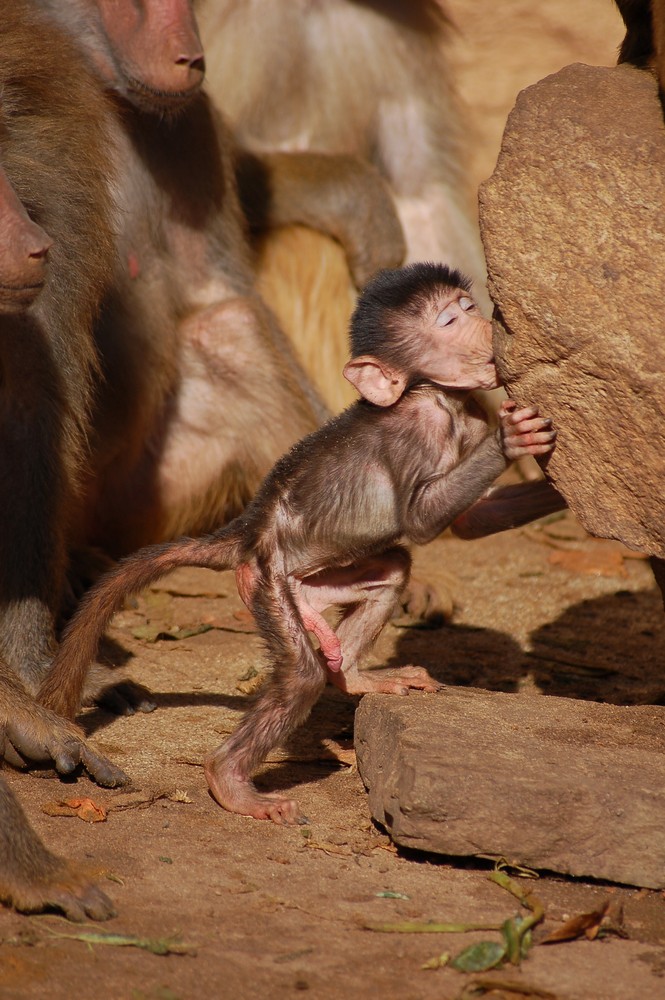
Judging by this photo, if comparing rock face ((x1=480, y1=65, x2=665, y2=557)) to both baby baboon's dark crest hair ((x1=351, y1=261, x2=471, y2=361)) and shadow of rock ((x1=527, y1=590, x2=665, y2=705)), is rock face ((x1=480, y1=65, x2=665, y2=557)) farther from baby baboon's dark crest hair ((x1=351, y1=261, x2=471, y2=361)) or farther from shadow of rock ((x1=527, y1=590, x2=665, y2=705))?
shadow of rock ((x1=527, y1=590, x2=665, y2=705))

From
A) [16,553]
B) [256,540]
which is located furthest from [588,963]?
[16,553]

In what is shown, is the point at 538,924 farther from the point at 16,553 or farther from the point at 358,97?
the point at 358,97

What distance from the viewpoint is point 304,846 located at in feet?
8.29

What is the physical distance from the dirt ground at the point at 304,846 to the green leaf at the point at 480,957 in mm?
18

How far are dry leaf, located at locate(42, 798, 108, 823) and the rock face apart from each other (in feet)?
3.43

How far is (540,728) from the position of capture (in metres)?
2.65

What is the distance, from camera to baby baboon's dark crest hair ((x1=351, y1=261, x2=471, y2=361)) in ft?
9.00

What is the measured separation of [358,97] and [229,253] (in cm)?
97

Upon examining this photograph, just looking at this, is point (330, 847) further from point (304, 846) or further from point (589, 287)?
point (589, 287)

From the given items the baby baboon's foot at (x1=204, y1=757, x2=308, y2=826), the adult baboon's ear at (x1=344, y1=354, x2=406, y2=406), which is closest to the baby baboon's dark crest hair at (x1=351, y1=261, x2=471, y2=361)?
the adult baboon's ear at (x1=344, y1=354, x2=406, y2=406)

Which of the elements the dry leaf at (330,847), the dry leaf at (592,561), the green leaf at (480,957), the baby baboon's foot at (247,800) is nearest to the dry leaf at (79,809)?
the baby baboon's foot at (247,800)

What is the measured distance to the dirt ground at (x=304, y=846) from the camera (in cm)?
204

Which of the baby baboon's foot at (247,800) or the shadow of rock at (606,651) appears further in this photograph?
the shadow of rock at (606,651)

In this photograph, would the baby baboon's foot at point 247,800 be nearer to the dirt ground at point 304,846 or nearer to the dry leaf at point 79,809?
the dirt ground at point 304,846
